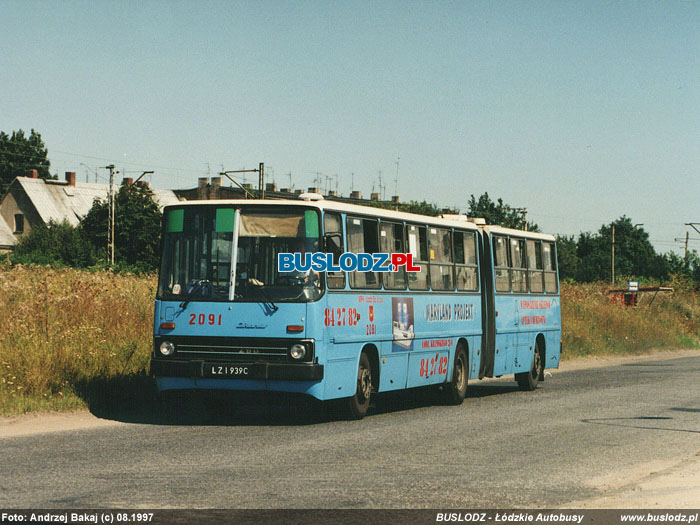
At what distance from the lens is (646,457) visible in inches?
483

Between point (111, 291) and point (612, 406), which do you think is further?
point (111, 291)

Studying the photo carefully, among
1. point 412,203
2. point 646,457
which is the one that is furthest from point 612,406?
point 412,203

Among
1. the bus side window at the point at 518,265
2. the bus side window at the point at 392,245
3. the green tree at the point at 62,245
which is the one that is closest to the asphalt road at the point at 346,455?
the bus side window at the point at 392,245

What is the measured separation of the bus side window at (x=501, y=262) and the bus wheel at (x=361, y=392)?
237 inches

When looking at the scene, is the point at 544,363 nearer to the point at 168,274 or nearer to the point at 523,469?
the point at 168,274

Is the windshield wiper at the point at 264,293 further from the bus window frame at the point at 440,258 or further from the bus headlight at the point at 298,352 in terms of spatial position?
the bus window frame at the point at 440,258

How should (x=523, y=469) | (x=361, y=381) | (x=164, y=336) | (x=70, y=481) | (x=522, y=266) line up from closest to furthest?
(x=70, y=481) → (x=523, y=469) → (x=164, y=336) → (x=361, y=381) → (x=522, y=266)

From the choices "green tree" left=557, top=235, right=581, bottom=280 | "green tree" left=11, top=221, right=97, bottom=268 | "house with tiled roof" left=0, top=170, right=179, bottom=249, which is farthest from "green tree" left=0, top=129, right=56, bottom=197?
"green tree" left=557, top=235, right=581, bottom=280

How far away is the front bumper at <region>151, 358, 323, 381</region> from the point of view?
47.1ft

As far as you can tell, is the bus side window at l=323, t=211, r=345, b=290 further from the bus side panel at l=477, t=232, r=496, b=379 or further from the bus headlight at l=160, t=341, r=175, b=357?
the bus side panel at l=477, t=232, r=496, b=379

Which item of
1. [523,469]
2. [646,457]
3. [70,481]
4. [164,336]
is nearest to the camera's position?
[70,481]

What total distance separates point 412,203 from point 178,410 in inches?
3866

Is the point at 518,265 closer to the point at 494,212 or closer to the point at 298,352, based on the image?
the point at 298,352
